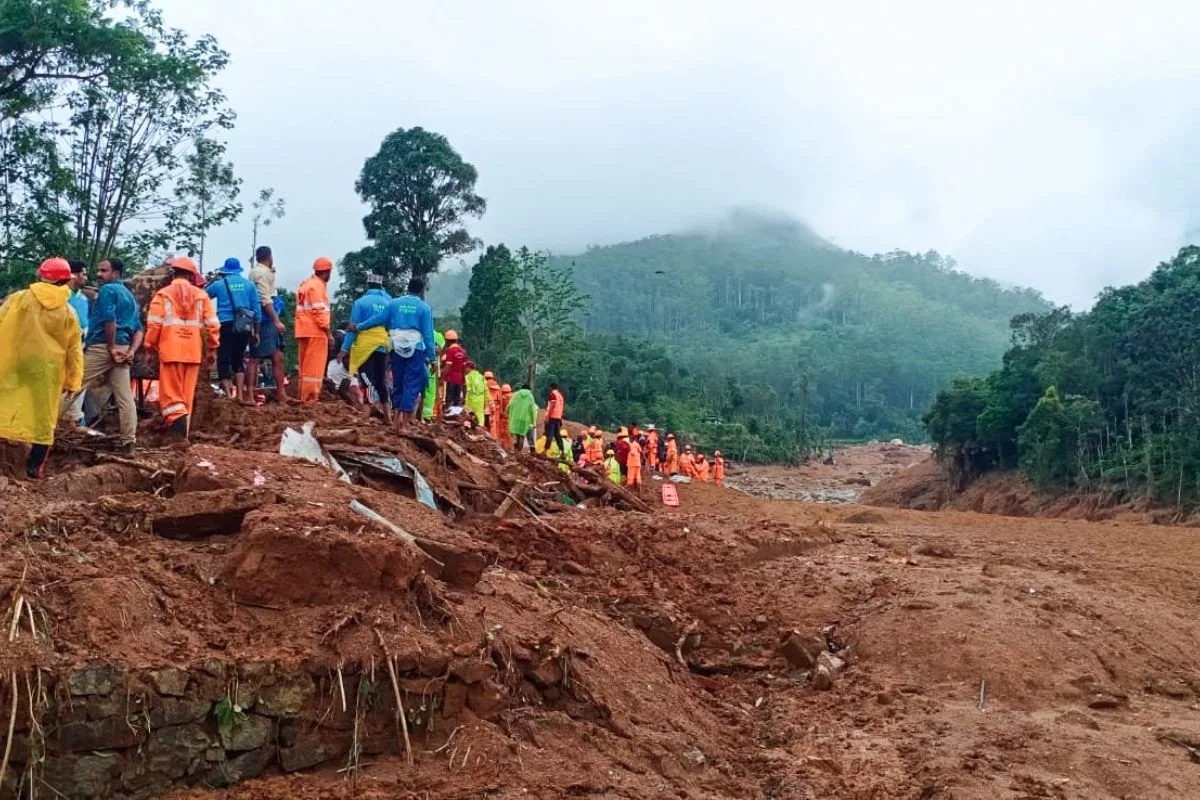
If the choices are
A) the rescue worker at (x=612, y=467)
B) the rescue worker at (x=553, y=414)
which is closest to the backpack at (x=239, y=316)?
the rescue worker at (x=553, y=414)

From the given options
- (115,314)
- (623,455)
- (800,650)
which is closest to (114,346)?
(115,314)

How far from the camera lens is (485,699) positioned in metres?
4.66

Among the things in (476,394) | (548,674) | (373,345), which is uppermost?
(373,345)

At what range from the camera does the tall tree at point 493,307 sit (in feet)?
114

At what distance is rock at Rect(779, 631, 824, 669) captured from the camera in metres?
7.46

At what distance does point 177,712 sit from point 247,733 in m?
0.30

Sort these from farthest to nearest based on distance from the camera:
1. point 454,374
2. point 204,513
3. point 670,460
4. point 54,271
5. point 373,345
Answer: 1. point 670,460
2. point 454,374
3. point 373,345
4. point 54,271
5. point 204,513

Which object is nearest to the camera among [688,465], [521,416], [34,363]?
[34,363]

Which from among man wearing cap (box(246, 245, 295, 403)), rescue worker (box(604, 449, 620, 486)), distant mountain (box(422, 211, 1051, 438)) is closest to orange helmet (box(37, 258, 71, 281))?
man wearing cap (box(246, 245, 295, 403))

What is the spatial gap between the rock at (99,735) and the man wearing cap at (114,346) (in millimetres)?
3774

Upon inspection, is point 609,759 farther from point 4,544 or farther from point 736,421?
point 736,421

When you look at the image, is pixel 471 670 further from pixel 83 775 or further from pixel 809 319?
pixel 809 319

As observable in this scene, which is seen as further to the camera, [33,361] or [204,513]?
[33,361]

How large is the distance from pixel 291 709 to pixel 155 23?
1912 centimetres
